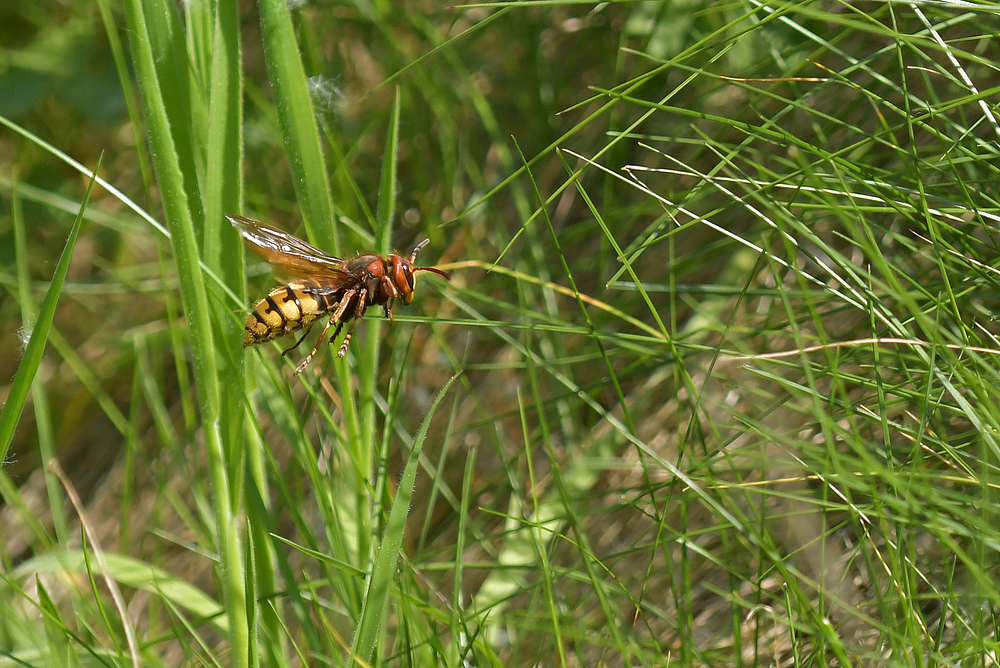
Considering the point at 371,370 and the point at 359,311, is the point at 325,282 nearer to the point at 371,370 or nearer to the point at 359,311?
the point at 359,311

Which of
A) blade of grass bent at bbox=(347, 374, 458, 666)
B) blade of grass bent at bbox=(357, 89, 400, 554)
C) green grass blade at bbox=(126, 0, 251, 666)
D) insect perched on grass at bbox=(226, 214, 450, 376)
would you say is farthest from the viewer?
insect perched on grass at bbox=(226, 214, 450, 376)

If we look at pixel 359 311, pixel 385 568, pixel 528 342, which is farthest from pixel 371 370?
pixel 385 568

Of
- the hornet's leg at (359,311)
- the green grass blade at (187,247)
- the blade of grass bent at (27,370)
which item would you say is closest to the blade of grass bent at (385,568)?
the green grass blade at (187,247)

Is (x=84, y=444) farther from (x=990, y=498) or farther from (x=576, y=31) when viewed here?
(x=990, y=498)

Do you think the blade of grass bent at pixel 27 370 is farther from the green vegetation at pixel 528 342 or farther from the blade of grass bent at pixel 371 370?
the blade of grass bent at pixel 371 370

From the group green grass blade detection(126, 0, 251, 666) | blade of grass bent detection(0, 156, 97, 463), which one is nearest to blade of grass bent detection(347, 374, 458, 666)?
green grass blade detection(126, 0, 251, 666)

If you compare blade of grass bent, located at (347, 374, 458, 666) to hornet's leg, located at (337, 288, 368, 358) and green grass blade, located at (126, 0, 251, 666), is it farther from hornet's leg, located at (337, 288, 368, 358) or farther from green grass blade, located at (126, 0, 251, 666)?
hornet's leg, located at (337, 288, 368, 358)

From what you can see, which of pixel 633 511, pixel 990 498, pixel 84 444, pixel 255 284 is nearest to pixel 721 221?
pixel 633 511
